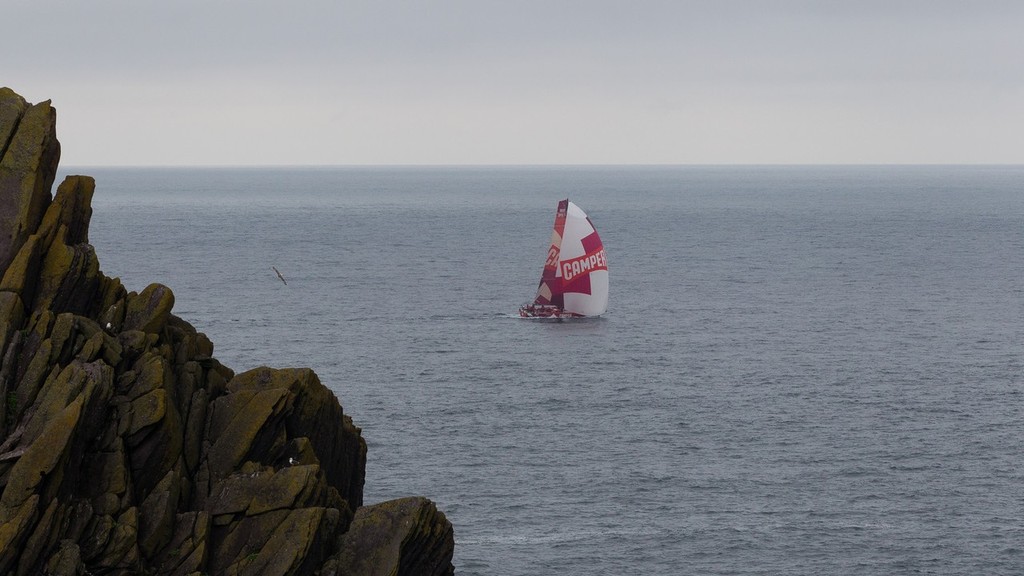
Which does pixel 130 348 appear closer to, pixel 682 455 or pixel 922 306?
pixel 682 455

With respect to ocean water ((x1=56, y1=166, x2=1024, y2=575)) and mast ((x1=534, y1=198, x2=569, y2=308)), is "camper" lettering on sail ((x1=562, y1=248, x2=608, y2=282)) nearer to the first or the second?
mast ((x1=534, y1=198, x2=569, y2=308))

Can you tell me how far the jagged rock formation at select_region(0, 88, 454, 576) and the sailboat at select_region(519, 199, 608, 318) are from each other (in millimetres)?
102479

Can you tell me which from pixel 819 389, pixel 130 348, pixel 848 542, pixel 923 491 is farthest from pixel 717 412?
pixel 130 348

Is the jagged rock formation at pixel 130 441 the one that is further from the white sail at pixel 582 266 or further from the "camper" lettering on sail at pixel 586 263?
the white sail at pixel 582 266

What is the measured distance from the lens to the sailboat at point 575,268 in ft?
499

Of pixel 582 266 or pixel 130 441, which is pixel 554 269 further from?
pixel 130 441

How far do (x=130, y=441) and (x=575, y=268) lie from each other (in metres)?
111

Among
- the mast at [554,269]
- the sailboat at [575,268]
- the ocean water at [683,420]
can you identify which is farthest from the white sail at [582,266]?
the ocean water at [683,420]

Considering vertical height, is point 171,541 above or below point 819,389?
above

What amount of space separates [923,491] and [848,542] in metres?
12.0

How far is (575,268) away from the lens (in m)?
152

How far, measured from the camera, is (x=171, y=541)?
142 feet

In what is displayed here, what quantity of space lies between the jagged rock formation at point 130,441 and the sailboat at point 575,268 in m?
102

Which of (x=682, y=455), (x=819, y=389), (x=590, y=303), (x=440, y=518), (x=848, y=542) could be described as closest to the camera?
(x=440, y=518)
